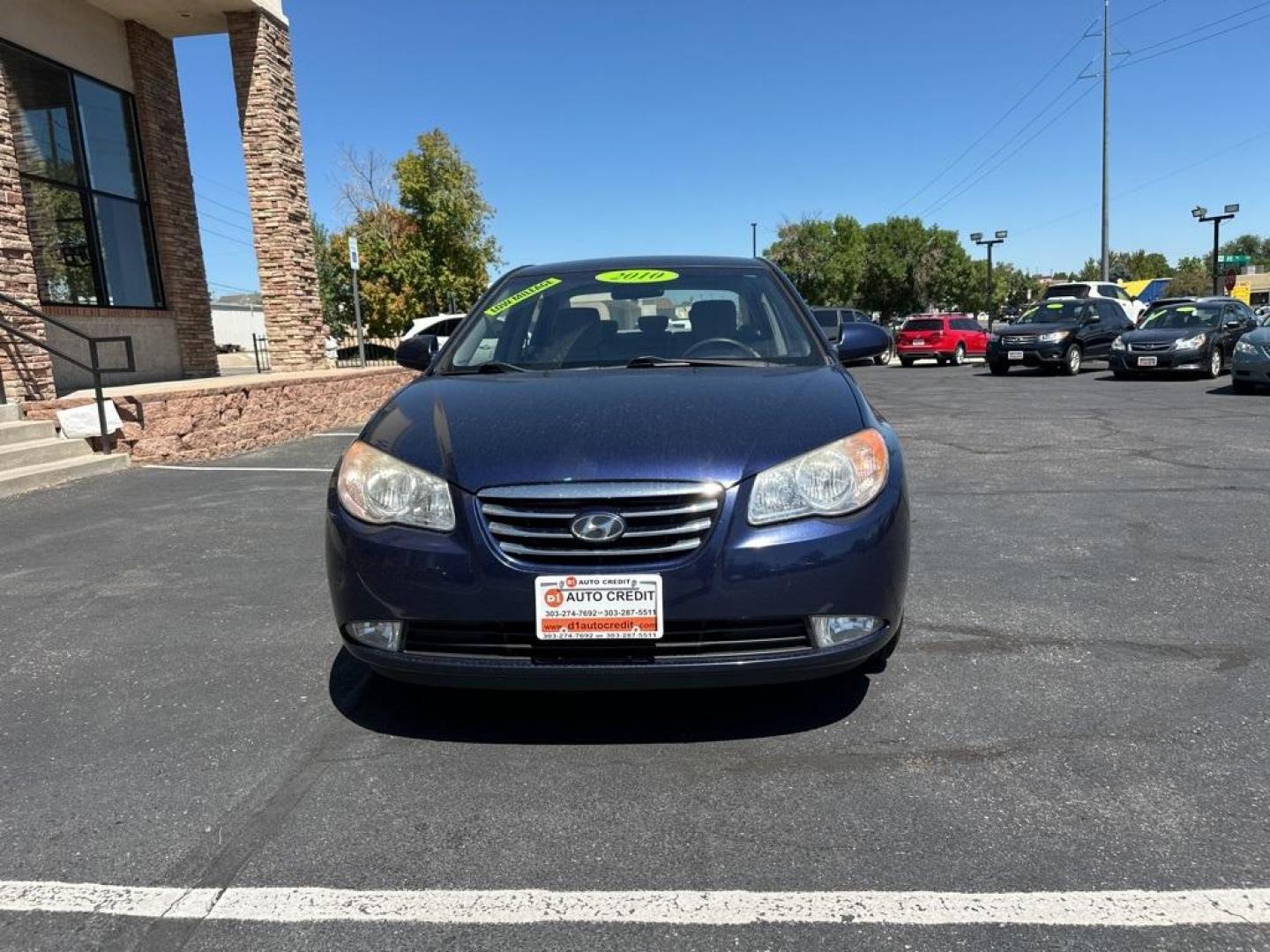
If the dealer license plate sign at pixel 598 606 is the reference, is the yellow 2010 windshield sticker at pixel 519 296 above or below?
above

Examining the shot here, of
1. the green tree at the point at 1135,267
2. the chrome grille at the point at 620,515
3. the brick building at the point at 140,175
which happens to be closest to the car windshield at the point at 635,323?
the chrome grille at the point at 620,515

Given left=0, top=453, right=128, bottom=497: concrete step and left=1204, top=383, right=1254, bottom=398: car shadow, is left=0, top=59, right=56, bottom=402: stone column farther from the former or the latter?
left=1204, top=383, right=1254, bottom=398: car shadow

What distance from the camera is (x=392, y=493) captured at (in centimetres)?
260

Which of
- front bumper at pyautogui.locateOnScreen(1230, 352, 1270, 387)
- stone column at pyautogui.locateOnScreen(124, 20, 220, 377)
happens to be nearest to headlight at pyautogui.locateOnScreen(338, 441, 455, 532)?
stone column at pyautogui.locateOnScreen(124, 20, 220, 377)

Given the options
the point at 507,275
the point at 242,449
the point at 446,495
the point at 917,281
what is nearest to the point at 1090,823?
the point at 446,495

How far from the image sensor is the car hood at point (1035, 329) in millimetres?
18625

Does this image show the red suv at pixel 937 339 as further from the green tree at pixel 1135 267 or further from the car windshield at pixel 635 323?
the green tree at pixel 1135 267

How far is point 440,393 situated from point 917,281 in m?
62.4

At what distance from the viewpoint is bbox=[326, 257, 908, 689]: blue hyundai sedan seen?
236 centimetres

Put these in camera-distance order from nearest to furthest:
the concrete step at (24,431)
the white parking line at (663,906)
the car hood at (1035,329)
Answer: the white parking line at (663,906)
the concrete step at (24,431)
the car hood at (1035,329)

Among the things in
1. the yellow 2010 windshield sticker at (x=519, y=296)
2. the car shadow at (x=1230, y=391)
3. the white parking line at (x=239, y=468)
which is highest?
the yellow 2010 windshield sticker at (x=519, y=296)

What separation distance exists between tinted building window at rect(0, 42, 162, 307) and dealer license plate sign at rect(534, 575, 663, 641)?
11941mm

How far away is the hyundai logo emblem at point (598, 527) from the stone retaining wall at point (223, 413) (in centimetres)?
688

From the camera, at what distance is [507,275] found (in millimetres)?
4285
